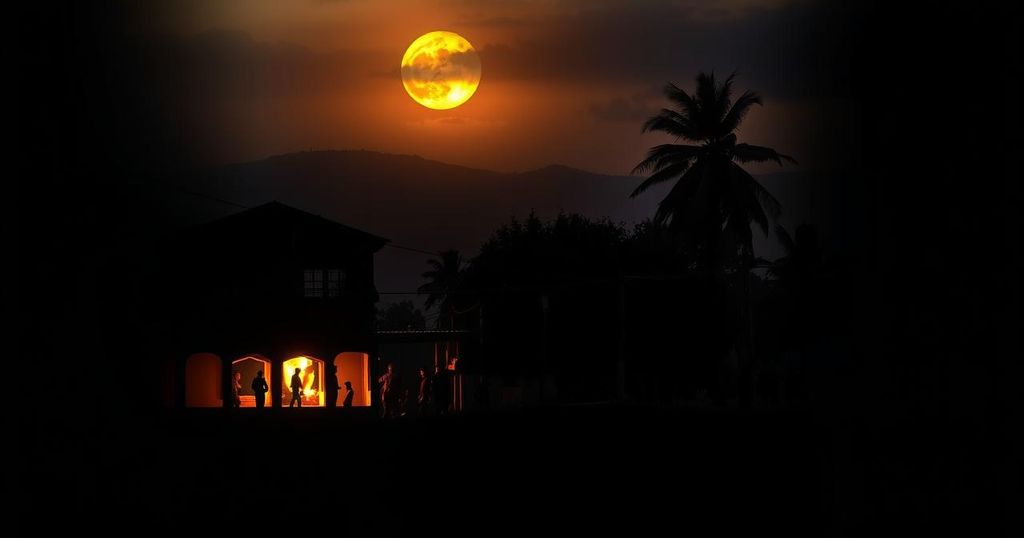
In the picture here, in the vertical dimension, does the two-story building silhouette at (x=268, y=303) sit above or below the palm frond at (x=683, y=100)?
below

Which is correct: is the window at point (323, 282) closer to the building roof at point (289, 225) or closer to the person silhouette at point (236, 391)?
the building roof at point (289, 225)

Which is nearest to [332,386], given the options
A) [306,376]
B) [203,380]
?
[306,376]

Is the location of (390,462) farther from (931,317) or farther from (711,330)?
(711,330)

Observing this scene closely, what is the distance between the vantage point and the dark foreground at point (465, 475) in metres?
14.3

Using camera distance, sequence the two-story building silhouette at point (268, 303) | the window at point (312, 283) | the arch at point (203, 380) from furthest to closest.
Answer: the window at point (312, 283)
the arch at point (203, 380)
the two-story building silhouette at point (268, 303)

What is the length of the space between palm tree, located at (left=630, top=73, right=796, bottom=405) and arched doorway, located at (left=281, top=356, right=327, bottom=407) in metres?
17.6

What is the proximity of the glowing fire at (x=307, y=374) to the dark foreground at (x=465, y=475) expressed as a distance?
2839cm

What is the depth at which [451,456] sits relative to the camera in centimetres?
1917

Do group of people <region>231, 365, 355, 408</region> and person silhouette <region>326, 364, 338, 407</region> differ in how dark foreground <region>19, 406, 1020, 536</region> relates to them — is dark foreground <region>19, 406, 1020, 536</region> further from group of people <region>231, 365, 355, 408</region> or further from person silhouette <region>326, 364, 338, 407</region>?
person silhouette <region>326, 364, 338, 407</region>

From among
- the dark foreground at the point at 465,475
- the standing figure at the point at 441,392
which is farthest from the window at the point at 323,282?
the dark foreground at the point at 465,475

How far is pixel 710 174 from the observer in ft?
180

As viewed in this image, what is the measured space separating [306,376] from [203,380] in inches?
187

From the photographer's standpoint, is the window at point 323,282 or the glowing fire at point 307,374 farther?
the window at point 323,282

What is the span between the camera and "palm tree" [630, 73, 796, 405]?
54625 millimetres
